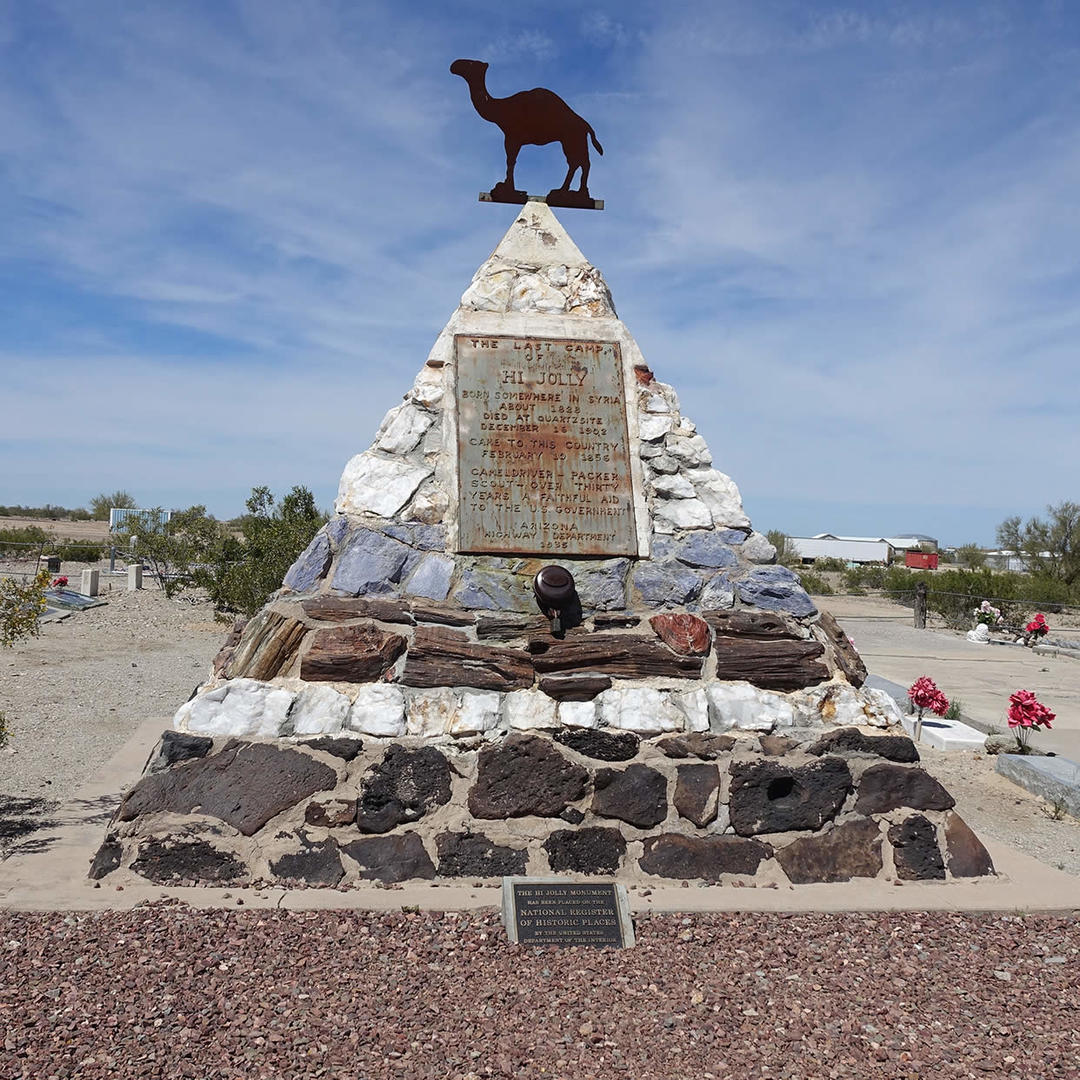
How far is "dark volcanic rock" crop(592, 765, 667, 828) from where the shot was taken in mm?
4184

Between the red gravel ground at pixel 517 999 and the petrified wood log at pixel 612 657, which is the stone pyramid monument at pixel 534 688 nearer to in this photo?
the petrified wood log at pixel 612 657

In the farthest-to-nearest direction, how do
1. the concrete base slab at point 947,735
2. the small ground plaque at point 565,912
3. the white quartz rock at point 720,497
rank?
the concrete base slab at point 947,735, the white quartz rock at point 720,497, the small ground plaque at point 565,912

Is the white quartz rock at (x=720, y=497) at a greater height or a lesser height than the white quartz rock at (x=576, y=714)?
greater

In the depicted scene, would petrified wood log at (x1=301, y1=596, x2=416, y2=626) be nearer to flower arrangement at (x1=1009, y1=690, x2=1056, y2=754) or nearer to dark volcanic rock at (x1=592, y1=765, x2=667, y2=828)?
dark volcanic rock at (x1=592, y1=765, x2=667, y2=828)

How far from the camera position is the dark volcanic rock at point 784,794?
13.9ft

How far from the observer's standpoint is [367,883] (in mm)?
3975

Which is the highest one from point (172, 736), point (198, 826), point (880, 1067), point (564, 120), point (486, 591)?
point (564, 120)

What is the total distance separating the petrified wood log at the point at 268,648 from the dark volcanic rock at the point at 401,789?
0.66 metres

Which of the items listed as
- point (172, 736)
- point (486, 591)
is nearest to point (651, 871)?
point (486, 591)

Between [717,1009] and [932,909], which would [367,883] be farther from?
[932,909]

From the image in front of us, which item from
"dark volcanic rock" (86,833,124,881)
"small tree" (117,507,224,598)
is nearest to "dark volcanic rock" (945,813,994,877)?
"dark volcanic rock" (86,833,124,881)

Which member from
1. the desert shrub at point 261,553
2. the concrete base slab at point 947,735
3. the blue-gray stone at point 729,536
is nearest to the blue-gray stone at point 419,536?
the blue-gray stone at point 729,536

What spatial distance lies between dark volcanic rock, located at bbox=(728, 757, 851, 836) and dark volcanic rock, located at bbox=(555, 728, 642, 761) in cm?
49

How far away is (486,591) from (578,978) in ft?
6.10
